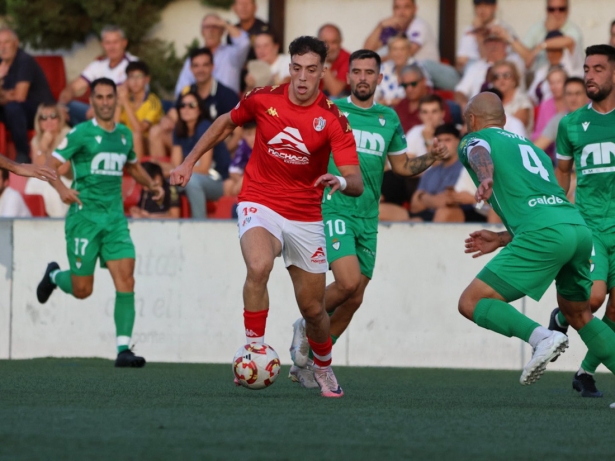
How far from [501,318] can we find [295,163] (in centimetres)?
175

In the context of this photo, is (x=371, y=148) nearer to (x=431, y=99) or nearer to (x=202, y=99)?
(x=431, y=99)

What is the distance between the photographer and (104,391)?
799 cm

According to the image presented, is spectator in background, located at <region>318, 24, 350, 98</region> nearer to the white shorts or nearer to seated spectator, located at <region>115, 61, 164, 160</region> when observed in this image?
seated spectator, located at <region>115, 61, 164, 160</region>

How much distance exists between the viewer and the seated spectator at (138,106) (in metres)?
15.3

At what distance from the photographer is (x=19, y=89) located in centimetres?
1567

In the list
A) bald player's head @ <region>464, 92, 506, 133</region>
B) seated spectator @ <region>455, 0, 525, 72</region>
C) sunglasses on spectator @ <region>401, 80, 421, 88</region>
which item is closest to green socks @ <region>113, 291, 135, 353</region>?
sunglasses on spectator @ <region>401, 80, 421, 88</region>

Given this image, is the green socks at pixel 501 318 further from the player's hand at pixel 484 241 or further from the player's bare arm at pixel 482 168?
the player's bare arm at pixel 482 168

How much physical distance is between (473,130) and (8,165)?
3.36 metres

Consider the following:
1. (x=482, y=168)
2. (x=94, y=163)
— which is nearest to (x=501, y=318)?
(x=482, y=168)

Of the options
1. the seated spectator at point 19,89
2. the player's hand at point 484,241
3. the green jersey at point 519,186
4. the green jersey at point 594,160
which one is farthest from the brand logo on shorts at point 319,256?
the seated spectator at point 19,89

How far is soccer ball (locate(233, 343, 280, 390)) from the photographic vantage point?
291 inches

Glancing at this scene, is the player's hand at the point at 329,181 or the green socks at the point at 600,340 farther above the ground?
the player's hand at the point at 329,181

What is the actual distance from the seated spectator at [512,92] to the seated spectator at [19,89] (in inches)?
233

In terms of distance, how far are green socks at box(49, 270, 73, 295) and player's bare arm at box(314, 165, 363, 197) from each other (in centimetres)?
483
